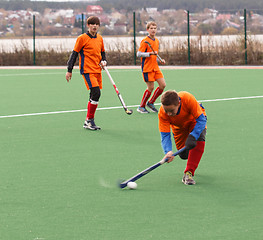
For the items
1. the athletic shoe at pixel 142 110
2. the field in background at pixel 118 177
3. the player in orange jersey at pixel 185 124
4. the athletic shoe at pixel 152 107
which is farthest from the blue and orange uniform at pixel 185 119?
the athletic shoe at pixel 152 107

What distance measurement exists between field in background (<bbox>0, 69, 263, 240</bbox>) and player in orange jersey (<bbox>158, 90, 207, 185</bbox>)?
0.97 feet

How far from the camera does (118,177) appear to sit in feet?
22.8

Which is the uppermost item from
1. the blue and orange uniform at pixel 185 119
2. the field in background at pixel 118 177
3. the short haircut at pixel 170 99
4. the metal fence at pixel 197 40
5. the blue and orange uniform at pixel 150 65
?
the metal fence at pixel 197 40

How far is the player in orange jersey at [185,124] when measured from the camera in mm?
5895

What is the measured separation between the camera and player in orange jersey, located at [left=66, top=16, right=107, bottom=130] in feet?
33.4

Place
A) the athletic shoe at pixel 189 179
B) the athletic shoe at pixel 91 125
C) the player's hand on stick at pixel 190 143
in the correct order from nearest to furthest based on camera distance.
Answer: the player's hand on stick at pixel 190 143 < the athletic shoe at pixel 189 179 < the athletic shoe at pixel 91 125

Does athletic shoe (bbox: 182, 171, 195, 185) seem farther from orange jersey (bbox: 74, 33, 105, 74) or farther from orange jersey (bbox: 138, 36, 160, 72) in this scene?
orange jersey (bbox: 138, 36, 160, 72)

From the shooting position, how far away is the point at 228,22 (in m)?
32.3

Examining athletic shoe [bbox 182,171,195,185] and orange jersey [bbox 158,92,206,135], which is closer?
orange jersey [bbox 158,92,206,135]

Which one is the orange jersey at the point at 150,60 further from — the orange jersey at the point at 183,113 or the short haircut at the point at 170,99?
the short haircut at the point at 170,99

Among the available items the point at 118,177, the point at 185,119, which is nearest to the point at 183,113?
the point at 185,119

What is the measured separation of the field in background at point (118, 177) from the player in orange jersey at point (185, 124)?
11.6 inches

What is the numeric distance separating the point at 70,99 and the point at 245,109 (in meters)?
4.21

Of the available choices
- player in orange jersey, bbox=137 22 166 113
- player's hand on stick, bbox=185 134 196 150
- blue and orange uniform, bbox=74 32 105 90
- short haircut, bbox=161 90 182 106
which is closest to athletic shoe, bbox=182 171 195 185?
player's hand on stick, bbox=185 134 196 150
